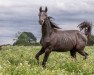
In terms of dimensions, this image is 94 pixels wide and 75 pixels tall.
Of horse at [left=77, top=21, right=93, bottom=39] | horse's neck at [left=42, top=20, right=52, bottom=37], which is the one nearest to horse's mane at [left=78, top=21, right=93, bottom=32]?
horse at [left=77, top=21, right=93, bottom=39]

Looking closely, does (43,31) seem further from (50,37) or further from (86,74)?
(86,74)

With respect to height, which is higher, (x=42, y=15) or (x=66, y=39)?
(x=42, y=15)

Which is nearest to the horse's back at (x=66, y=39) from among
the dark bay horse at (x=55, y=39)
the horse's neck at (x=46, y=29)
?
the dark bay horse at (x=55, y=39)

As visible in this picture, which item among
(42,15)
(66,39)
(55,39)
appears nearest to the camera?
(42,15)

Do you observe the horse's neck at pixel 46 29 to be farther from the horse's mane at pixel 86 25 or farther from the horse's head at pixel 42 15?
the horse's mane at pixel 86 25

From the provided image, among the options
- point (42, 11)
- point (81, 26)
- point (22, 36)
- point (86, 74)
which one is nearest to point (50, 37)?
point (42, 11)

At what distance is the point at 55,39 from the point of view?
2059 cm

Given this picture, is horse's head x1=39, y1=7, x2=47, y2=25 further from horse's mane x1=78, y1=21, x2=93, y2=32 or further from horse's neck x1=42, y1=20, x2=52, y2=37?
horse's mane x1=78, y1=21, x2=93, y2=32

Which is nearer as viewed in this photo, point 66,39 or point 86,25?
point 66,39

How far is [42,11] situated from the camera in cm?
1919

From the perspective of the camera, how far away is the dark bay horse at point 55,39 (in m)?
19.8

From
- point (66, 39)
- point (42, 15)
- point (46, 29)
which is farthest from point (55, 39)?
point (42, 15)

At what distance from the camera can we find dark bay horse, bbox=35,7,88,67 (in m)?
19.8

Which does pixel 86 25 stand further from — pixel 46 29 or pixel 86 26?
pixel 46 29
